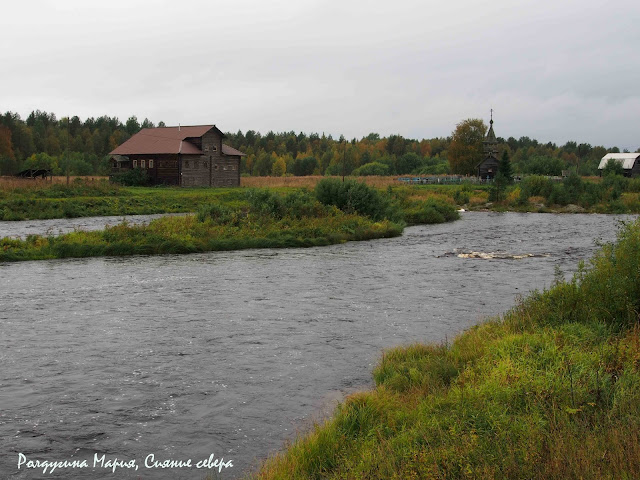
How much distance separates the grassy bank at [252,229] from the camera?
28188mm

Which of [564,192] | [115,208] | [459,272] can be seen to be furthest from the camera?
[564,192]

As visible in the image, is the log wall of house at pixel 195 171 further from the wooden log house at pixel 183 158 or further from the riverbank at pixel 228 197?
the riverbank at pixel 228 197

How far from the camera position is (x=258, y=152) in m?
178

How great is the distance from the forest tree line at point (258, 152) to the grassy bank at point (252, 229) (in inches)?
1538

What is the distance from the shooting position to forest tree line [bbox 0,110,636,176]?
109m

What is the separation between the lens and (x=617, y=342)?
416 inches

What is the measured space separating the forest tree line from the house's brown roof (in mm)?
10446

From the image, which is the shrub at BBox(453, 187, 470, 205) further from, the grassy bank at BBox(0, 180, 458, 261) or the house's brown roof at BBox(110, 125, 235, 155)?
the house's brown roof at BBox(110, 125, 235, 155)

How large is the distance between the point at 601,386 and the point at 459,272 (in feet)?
52.8

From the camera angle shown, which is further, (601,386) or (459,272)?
(459,272)

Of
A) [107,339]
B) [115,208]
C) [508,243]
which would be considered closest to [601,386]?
[107,339]

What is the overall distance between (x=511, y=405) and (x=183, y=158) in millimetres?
62362

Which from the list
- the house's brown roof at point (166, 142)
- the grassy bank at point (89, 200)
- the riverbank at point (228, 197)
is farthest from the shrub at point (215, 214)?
the house's brown roof at point (166, 142)

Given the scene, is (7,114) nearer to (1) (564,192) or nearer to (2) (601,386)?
(1) (564,192)
